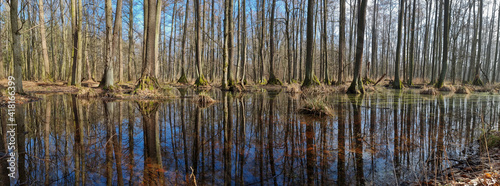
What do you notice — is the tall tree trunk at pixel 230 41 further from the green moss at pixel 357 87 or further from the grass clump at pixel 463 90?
the grass clump at pixel 463 90

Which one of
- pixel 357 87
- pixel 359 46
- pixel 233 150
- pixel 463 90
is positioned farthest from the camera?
pixel 463 90

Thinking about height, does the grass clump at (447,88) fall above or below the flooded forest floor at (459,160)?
above

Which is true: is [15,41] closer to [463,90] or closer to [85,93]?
[85,93]

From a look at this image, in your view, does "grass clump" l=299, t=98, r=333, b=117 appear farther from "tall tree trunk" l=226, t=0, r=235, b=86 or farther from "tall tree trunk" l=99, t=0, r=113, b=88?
"tall tree trunk" l=99, t=0, r=113, b=88

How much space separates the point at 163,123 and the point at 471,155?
16.0 ft

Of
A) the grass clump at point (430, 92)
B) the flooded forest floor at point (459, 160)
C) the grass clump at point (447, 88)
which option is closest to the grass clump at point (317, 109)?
the flooded forest floor at point (459, 160)

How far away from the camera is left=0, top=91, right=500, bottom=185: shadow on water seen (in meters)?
2.29

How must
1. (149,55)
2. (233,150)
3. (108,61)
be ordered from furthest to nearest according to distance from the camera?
(108,61) < (149,55) < (233,150)

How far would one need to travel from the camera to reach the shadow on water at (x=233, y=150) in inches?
90.1

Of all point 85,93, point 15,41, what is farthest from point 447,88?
point 15,41

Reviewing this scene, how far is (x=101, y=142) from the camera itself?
3.35 m

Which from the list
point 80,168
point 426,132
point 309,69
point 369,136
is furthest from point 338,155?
point 309,69

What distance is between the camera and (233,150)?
3.13m

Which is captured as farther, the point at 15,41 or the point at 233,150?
the point at 15,41
